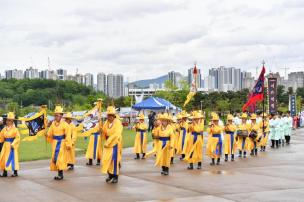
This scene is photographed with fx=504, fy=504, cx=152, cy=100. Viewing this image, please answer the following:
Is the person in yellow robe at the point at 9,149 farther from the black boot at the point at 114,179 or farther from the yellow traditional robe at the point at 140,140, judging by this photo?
the yellow traditional robe at the point at 140,140

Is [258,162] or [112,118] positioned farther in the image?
[258,162]

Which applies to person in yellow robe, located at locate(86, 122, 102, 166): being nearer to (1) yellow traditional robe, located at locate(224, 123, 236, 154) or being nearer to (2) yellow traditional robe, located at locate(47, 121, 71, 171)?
(2) yellow traditional robe, located at locate(47, 121, 71, 171)

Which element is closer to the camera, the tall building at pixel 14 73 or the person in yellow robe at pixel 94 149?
the person in yellow robe at pixel 94 149

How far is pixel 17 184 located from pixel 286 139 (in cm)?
1932

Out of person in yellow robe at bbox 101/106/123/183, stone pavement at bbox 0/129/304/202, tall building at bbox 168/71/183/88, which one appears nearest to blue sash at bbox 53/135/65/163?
stone pavement at bbox 0/129/304/202

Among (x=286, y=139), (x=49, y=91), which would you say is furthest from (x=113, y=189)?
(x=49, y=91)

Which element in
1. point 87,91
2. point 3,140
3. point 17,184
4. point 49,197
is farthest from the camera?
point 87,91

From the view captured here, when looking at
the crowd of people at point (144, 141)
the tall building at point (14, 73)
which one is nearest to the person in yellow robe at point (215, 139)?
the crowd of people at point (144, 141)

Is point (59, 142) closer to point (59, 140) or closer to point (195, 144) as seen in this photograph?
point (59, 140)

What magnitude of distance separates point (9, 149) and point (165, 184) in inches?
183

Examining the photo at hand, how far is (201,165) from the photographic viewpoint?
56.1ft

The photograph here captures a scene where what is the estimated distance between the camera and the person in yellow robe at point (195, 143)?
53.2 feet

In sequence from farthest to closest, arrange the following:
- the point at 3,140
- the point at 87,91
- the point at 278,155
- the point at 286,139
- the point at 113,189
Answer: the point at 87,91, the point at 286,139, the point at 278,155, the point at 3,140, the point at 113,189

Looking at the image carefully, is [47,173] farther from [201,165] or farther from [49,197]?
[201,165]
